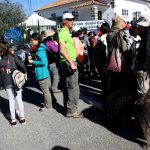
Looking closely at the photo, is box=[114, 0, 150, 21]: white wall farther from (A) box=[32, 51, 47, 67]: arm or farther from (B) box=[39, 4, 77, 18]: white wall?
(A) box=[32, 51, 47, 67]: arm

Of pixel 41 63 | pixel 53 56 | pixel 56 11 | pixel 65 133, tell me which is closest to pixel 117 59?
pixel 65 133

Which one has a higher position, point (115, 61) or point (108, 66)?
point (115, 61)

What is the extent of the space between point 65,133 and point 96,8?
119 feet

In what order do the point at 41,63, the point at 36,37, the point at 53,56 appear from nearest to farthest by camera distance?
the point at 41,63
the point at 36,37
the point at 53,56

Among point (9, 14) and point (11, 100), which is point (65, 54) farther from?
point (9, 14)

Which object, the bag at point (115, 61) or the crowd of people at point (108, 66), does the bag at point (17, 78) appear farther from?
the bag at point (115, 61)

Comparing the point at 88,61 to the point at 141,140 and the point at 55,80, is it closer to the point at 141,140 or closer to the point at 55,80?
the point at 55,80

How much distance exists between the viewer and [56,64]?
9.82 m

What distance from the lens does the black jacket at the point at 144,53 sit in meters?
5.51

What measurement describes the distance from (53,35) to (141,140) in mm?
3976

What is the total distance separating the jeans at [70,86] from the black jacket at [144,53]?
161 cm

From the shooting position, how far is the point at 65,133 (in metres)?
6.46

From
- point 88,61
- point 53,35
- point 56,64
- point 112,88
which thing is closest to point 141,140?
point 112,88

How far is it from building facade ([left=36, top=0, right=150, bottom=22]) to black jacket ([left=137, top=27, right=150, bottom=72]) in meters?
31.6
